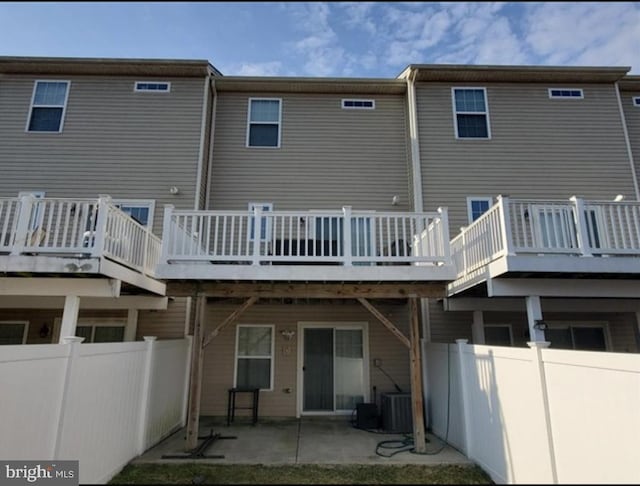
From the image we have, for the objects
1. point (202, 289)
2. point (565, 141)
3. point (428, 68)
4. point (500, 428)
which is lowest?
point (500, 428)

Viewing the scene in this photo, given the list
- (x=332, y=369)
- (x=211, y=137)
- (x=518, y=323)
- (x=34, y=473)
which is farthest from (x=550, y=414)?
(x=211, y=137)

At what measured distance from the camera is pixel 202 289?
6.03m

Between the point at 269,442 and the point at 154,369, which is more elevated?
the point at 154,369

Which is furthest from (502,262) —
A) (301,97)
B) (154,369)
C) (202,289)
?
(301,97)

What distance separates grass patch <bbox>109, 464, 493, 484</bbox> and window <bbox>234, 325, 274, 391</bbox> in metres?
3.03

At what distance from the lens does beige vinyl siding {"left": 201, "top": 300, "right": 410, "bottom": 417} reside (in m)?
8.04

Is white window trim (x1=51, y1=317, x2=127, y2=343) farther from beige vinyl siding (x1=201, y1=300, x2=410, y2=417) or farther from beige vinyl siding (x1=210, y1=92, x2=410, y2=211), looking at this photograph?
beige vinyl siding (x1=210, y1=92, x2=410, y2=211)

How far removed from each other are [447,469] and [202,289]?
4.46 metres

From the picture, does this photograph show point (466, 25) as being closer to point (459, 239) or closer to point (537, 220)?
point (537, 220)

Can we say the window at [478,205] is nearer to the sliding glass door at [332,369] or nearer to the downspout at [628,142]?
the downspout at [628,142]

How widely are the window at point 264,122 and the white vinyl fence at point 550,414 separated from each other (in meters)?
6.73

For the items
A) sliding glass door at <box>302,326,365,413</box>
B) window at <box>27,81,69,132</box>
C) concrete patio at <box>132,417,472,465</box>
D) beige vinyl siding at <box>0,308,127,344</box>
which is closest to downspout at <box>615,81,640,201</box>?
sliding glass door at <box>302,326,365,413</box>

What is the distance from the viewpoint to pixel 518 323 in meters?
8.43

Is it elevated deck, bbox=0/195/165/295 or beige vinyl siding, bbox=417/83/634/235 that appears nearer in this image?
elevated deck, bbox=0/195/165/295
